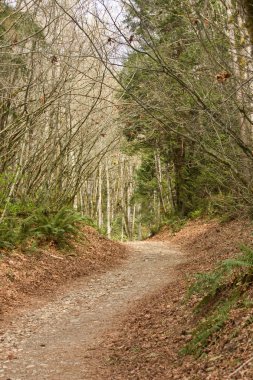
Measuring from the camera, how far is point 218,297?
5445 millimetres

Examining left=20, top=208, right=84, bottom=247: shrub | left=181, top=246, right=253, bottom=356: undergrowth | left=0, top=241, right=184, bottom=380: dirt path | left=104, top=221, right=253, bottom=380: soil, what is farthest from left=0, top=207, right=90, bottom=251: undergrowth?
left=181, top=246, right=253, bottom=356: undergrowth

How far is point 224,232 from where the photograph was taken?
543 inches

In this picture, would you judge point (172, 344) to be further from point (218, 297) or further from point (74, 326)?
point (74, 326)

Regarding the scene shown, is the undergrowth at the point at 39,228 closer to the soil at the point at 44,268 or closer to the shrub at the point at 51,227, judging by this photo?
the shrub at the point at 51,227

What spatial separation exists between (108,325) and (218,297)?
1877 millimetres

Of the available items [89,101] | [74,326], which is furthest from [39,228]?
[74,326]

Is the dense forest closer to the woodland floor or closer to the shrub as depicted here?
the shrub

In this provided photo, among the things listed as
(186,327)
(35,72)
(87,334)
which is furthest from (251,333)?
(35,72)

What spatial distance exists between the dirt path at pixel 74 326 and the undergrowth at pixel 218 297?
1032 millimetres

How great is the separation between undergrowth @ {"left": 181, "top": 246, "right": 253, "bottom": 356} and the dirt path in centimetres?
103

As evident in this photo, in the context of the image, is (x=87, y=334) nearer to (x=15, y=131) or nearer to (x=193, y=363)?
(x=193, y=363)

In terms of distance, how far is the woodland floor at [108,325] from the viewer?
425cm

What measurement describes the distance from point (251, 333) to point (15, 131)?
24.3 ft

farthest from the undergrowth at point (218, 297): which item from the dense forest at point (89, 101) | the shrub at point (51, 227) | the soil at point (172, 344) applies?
the shrub at point (51, 227)
